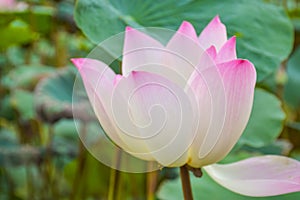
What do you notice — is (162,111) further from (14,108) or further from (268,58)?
(14,108)

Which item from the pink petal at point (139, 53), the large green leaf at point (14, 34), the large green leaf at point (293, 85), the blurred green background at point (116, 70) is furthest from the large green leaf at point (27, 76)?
the pink petal at point (139, 53)

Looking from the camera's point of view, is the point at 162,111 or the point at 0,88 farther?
the point at 0,88

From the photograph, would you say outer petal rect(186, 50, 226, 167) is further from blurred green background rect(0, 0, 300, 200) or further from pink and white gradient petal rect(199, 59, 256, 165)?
blurred green background rect(0, 0, 300, 200)

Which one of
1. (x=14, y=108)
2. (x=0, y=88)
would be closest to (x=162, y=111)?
(x=14, y=108)

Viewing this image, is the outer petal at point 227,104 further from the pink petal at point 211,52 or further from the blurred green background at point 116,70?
the blurred green background at point 116,70

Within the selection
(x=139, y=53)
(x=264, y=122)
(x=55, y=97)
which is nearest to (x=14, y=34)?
(x=55, y=97)

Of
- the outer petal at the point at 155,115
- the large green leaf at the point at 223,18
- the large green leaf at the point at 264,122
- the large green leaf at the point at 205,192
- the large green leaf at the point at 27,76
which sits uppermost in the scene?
the outer petal at the point at 155,115

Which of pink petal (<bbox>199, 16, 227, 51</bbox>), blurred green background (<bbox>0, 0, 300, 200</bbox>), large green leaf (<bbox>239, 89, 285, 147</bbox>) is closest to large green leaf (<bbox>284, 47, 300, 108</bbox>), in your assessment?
blurred green background (<bbox>0, 0, 300, 200</bbox>)

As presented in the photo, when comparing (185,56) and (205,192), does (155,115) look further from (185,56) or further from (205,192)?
(205,192)

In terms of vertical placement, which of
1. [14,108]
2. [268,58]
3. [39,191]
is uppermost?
[268,58]
